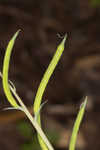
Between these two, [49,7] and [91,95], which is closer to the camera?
[91,95]

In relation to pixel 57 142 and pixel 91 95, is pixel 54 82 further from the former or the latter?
pixel 57 142

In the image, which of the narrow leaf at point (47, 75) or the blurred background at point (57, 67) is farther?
the blurred background at point (57, 67)

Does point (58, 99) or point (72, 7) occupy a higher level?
point (72, 7)

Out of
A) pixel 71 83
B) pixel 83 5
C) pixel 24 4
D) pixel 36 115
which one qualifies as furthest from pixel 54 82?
pixel 36 115

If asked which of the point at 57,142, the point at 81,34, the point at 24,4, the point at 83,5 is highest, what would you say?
the point at 24,4

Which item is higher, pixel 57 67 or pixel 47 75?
pixel 57 67

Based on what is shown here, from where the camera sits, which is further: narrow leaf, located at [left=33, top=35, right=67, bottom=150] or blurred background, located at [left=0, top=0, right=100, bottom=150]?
blurred background, located at [left=0, top=0, right=100, bottom=150]

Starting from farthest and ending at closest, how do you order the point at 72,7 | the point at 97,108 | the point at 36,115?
the point at 72,7 < the point at 97,108 < the point at 36,115

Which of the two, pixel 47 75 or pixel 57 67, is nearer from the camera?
pixel 47 75
